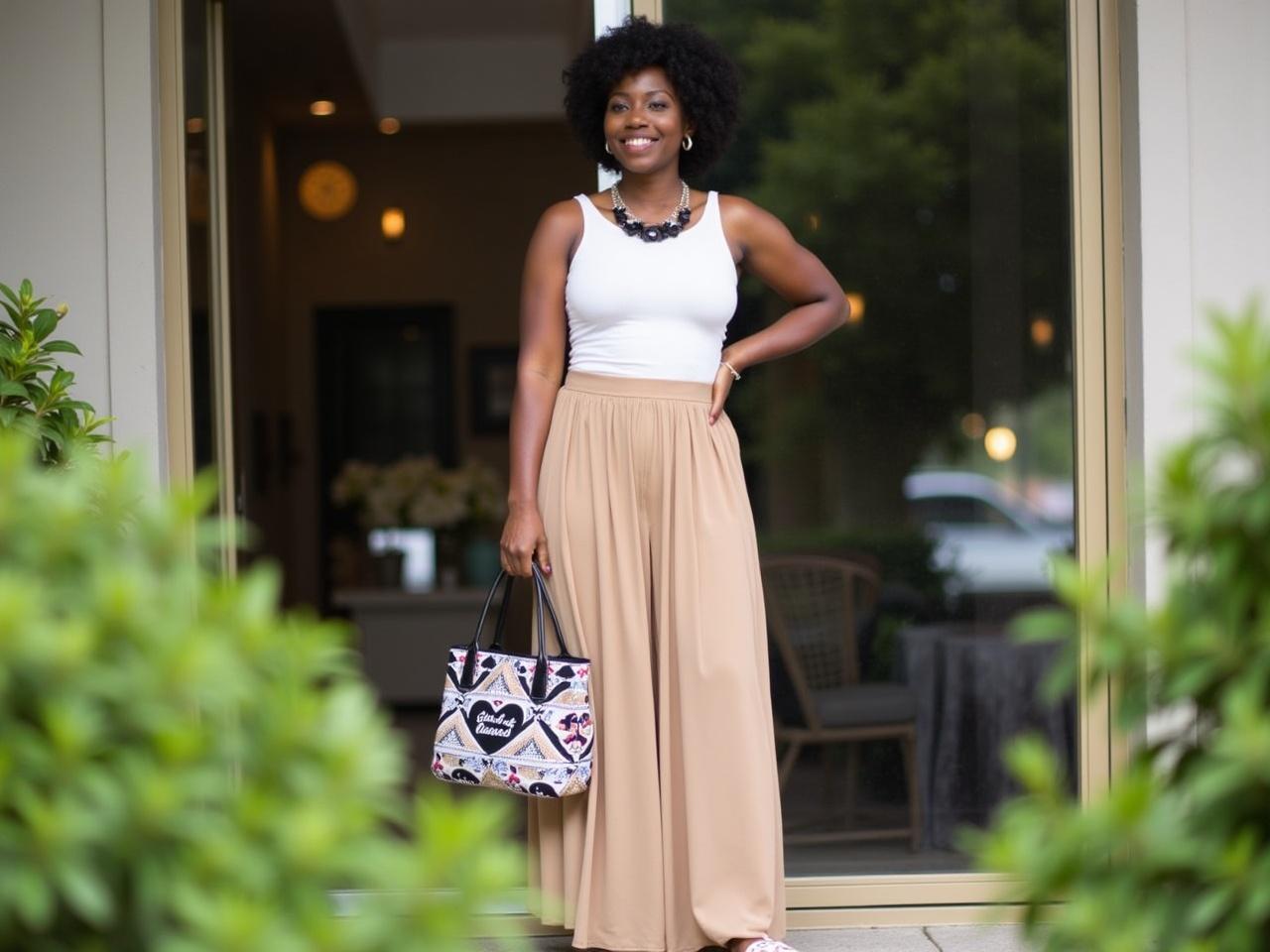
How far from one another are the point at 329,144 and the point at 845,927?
7571mm

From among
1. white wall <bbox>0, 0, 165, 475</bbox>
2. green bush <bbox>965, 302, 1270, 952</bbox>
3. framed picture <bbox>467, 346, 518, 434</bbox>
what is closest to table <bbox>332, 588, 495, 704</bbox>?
framed picture <bbox>467, 346, 518, 434</bbox>

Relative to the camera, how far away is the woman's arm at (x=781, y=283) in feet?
9.70

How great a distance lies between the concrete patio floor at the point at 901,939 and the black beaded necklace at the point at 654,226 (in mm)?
1390

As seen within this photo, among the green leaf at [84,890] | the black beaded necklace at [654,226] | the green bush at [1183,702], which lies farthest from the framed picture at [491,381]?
the green leaf at [84,890]

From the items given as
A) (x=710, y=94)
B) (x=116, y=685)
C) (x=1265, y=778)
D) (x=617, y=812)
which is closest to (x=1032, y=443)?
(x=710, y=94)

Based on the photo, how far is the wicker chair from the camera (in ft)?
11.4

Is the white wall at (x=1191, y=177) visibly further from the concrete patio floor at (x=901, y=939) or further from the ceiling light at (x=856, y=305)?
the concrete patio floor at (x=901, y=939)

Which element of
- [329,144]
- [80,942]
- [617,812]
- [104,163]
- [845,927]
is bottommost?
[845,927]

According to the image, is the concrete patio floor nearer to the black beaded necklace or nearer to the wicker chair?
the wicker chair

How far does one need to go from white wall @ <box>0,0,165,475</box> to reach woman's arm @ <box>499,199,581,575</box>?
31.3 inches

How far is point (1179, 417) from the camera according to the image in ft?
10.4

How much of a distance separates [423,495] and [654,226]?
13.6 feet

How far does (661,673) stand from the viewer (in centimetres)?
281

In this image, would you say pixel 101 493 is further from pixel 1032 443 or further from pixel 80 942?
pixel 1032 443
